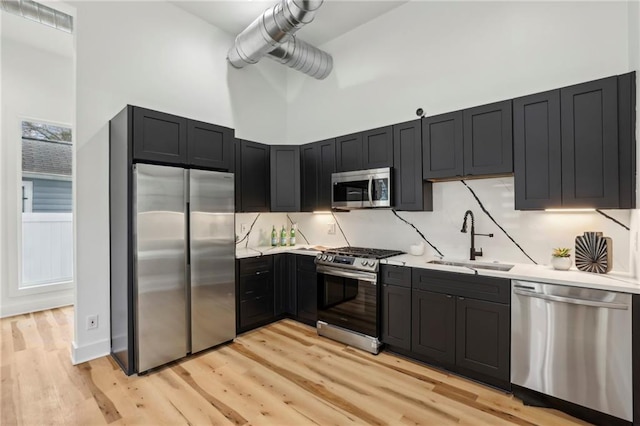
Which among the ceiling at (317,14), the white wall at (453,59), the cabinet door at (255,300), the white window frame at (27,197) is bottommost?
the cabinet door at (255,300)

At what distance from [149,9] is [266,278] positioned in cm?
331

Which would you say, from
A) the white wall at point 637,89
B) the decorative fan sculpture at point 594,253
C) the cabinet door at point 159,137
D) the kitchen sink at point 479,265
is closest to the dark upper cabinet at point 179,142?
the cabinet door at point 159,137

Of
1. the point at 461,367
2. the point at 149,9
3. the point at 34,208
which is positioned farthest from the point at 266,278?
the point at 34,208

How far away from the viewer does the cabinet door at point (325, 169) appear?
12.8ft

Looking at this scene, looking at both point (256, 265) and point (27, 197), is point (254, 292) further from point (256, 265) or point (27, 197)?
point (27, 197)

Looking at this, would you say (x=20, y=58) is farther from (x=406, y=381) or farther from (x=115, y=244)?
(x=406, y=381)

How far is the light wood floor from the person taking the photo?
6.96ft

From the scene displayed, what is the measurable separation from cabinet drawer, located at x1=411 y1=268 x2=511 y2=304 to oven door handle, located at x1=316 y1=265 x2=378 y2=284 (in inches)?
15.9

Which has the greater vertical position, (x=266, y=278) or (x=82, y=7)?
(x=82, y=7)

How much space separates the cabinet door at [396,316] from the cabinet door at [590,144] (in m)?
1.52

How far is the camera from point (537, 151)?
2480 mm

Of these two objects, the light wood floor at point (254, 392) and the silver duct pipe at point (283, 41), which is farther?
the silver duct pipe at point (283, 41)

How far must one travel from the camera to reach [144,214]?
2.69 meters

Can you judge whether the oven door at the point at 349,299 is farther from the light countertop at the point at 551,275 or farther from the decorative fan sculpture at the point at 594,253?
the decorative fan sculpture at the point at 594,253
